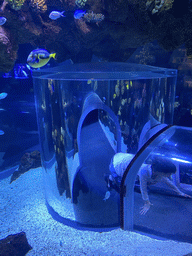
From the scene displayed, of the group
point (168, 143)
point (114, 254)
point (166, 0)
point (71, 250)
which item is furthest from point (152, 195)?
point (166, 0)

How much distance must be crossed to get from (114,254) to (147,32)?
4076 mm

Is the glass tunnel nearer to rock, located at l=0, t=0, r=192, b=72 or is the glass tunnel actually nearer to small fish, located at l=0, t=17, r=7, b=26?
rock, located at l=0, t=0, r=192, b=72

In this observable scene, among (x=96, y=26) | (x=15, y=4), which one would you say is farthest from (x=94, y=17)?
(x=15, y=4)

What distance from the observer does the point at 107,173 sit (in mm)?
2557

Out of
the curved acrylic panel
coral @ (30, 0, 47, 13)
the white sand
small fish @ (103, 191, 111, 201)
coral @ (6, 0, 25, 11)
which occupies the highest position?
coral @ (30, 0, 47, 13)

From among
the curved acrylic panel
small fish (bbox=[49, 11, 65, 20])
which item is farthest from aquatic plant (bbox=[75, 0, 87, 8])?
the curved acrylic panel

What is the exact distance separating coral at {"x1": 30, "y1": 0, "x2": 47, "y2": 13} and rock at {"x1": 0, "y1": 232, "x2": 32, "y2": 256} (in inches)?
175

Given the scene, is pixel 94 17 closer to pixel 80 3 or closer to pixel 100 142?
pixel 80 3

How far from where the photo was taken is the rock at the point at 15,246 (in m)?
2.18

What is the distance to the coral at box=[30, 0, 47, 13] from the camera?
3.97 metres

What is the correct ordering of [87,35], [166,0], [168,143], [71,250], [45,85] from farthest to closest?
[87,35], [166,0], [45,85], [71,250], [168,143]

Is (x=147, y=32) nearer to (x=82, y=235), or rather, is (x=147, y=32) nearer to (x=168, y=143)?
(x=168, y=143)

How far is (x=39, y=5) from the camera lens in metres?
4.04

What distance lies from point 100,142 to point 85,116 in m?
0.82
